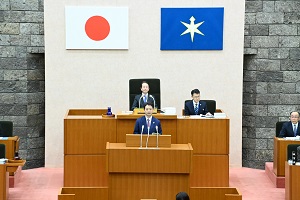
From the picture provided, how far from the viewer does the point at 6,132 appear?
47.1ft

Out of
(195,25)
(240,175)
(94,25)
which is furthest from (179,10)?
(240,175)

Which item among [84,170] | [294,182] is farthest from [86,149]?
[294,182]

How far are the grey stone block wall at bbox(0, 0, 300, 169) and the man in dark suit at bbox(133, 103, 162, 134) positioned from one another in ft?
14.0

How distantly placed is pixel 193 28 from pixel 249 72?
67.1 inches

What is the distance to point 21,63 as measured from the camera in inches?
632

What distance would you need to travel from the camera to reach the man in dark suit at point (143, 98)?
13.7 m

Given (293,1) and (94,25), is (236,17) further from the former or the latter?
(94,25)

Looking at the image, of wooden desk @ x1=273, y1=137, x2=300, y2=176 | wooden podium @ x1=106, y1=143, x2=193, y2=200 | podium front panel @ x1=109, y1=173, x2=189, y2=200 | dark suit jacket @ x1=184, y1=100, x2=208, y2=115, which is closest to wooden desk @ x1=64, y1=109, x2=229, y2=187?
dark suit jacket @ x1=184, y1=100, x2=208, y2=115

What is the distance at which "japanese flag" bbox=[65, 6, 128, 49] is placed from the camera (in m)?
15.4

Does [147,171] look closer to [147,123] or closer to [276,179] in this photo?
[147,123]

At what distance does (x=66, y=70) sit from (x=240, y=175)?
378cm

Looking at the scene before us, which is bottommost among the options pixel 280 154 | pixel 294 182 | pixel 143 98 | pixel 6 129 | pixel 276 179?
pixel 276 179

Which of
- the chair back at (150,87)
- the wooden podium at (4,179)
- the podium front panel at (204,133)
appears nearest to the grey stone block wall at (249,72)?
the chair back at (150,87)

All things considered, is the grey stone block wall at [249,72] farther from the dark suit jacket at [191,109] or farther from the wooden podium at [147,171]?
the wooden podium at [147,171]
